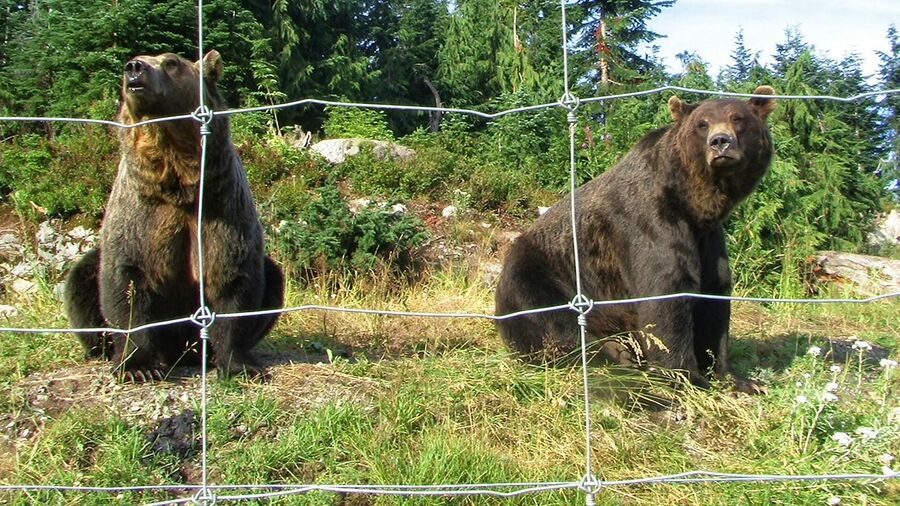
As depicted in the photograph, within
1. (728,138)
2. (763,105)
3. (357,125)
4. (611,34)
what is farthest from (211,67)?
(611,34)

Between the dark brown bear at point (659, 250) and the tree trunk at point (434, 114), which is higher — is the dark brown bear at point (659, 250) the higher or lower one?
the lower one

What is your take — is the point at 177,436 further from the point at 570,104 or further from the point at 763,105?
the point at 763,105

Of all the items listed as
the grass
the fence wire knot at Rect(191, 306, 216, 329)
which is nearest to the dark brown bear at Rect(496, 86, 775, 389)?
the grass

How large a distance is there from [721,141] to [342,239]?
405cm

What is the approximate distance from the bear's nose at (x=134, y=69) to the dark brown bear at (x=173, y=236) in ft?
0.36

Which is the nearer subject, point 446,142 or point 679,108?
point 679,108

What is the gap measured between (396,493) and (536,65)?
82.1ft

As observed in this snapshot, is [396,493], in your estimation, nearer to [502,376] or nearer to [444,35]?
[502,376]

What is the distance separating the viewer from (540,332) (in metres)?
4.46

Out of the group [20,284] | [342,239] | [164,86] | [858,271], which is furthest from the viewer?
[858,271]

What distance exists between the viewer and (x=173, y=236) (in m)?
3.87

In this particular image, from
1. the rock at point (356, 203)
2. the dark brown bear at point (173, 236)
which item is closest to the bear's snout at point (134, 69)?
the dark brown bear at point (173, 236)

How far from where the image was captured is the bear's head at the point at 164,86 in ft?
11.7

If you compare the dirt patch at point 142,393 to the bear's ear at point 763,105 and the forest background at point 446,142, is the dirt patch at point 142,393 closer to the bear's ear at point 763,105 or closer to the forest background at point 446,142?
the bear's ear at point 763,105
